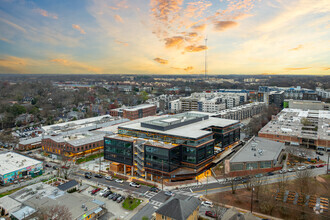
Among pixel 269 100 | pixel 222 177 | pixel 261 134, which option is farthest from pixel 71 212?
pixel 269 100

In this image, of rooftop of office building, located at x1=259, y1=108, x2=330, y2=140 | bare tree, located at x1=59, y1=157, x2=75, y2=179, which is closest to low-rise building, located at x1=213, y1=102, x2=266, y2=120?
rooftop of office building, located at x1=259, y1=108, x2=330, y2=140

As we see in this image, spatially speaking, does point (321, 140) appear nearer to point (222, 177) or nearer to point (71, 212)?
point (222, 177)

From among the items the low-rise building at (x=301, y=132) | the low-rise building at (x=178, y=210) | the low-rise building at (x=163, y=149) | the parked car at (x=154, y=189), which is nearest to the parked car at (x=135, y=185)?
the parked car at (x=154, y=189)

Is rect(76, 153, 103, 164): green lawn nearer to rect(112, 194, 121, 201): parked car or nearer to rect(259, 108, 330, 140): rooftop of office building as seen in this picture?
rect(112, 194, 121, 201): parked car

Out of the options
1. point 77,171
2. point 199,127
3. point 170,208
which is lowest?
point 77,171

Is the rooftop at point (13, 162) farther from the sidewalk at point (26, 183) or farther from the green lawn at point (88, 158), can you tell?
the green lawn at point (88, 158)

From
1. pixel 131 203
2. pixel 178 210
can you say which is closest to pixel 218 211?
pixel 178 210
